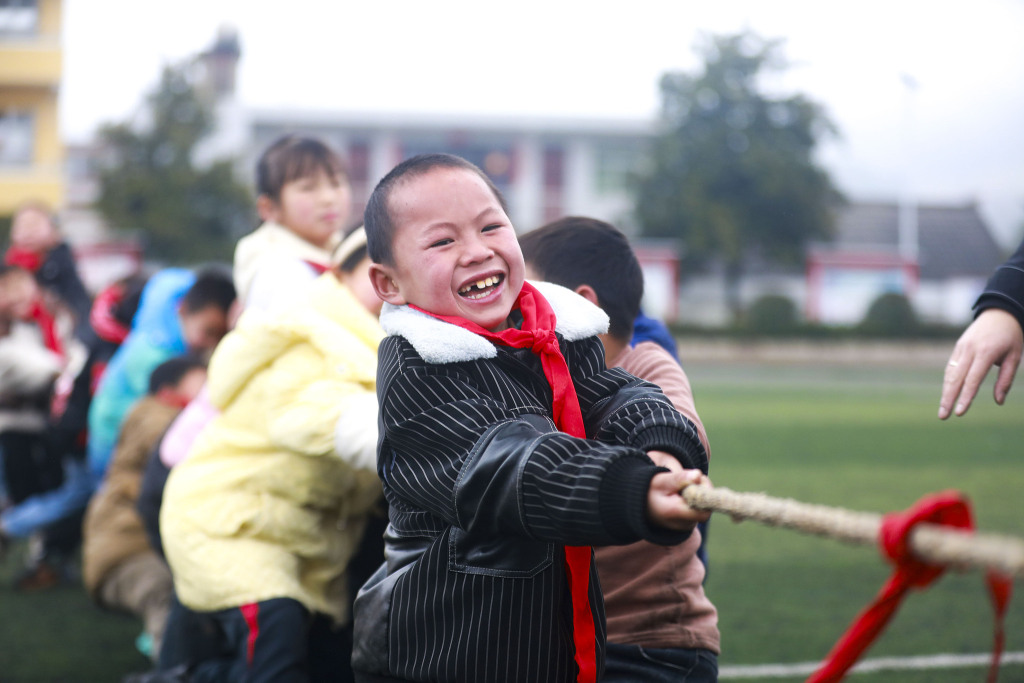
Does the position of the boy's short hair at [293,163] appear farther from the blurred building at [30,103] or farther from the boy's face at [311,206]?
the blurred building at [30,103]

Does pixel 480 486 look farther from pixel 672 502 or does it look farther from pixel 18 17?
pixel 18 17

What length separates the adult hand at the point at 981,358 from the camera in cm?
186

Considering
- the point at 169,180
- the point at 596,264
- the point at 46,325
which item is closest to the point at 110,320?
the point at 46,325

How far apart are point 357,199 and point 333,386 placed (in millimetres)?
37622

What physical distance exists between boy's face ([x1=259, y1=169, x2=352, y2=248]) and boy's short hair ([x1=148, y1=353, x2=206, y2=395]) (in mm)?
1220

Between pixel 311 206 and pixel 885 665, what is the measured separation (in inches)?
115

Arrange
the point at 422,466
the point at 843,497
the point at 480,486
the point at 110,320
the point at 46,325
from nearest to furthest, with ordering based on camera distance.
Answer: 1. the point at 480,486
2. the point at 422,466
3. the point at 110,320
4. the point at 46,325
5. the point at 843,497

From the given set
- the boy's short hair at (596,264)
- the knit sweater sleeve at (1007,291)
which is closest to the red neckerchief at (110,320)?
the boy's short hair at (596,264)

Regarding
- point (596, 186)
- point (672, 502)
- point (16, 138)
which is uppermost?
point (596, 186)

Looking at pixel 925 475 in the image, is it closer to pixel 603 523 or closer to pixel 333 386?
pixel 333 386

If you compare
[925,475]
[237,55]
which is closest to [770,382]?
[925,475]

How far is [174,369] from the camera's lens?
14.3 feet

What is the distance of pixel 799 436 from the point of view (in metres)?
12.0

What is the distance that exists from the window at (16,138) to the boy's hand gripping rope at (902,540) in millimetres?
28264
